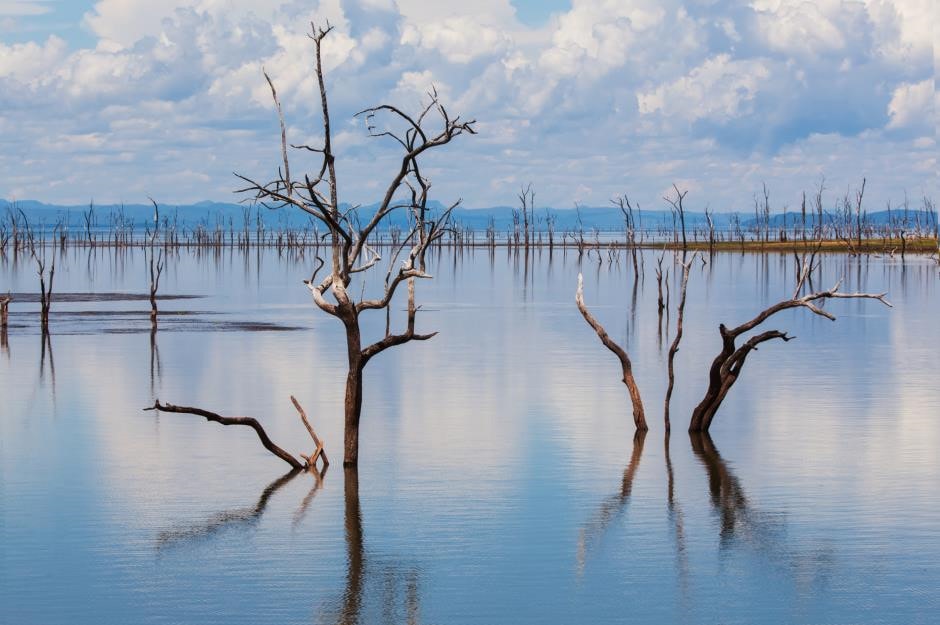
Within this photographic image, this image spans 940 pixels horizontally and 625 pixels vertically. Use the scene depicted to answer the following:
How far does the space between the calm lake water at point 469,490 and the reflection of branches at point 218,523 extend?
49 mm

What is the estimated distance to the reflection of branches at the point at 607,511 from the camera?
47.6 ft

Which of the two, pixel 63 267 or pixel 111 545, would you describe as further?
pixel 63 267

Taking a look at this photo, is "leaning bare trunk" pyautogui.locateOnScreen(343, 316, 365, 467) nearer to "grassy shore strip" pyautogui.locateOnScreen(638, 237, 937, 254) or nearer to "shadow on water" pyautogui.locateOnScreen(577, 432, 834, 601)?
"shadow on water" pyautogui.locateOnScreen(577, 432, 834, 601)

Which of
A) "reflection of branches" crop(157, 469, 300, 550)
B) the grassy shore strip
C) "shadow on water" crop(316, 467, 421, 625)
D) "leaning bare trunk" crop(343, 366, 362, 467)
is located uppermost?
the grassy shore strip

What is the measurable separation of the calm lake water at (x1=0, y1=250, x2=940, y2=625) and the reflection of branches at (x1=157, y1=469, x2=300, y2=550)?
49 millimetres

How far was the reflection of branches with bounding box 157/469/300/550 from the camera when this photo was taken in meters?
14.7

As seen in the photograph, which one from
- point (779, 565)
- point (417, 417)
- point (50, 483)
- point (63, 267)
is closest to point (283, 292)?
point (63, 267)

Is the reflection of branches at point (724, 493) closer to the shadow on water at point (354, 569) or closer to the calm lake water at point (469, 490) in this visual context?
the calm lake water at point (469, 490)

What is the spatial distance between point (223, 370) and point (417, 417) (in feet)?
27.1

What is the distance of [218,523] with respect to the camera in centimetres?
1551

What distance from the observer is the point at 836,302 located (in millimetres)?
54781

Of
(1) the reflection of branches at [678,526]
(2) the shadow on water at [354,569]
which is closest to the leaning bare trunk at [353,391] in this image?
(2) the shadow on water at [354,569]

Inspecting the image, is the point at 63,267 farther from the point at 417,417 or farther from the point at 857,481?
the point at 857,481

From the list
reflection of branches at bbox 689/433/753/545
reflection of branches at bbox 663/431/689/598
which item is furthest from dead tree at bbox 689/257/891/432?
reflection of branches at bbox 663/431/689/598
